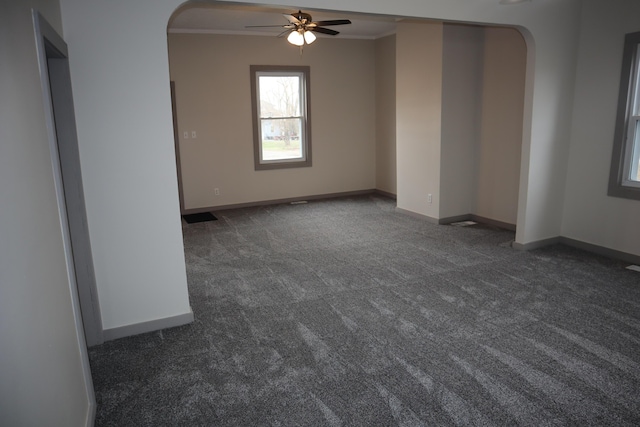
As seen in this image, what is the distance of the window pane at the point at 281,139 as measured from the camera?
719cm

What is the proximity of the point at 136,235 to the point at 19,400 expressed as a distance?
6.05 feet

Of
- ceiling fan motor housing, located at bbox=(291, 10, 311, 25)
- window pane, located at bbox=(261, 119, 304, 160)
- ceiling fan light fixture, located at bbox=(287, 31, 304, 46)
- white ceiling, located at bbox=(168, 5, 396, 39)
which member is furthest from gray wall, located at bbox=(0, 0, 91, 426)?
window pane, located at bbox=(261, 119, 304, 160)

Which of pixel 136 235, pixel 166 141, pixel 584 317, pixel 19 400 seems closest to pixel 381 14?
pixel 166 141

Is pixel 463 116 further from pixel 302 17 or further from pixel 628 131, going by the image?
pixel 302 17

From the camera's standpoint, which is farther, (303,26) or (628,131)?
(303,26)

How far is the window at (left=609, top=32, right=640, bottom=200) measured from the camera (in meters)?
3.98

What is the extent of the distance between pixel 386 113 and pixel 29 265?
6.63 m

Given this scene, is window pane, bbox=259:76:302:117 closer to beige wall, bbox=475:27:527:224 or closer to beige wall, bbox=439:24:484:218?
beige wall, bbox=439:24:484:218

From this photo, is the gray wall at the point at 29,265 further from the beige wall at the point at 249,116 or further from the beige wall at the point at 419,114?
the beige wall at the point at 249,116

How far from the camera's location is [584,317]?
3.11m

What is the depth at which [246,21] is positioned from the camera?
19.5 feet

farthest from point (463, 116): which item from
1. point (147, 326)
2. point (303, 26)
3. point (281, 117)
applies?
point (147, 326)

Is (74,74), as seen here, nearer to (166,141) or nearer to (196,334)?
(166,141)

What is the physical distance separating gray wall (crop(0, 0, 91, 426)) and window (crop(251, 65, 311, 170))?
16.8ft
